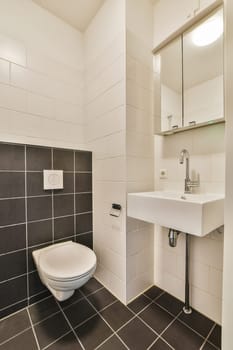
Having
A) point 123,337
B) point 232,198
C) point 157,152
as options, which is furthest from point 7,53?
point 123,337

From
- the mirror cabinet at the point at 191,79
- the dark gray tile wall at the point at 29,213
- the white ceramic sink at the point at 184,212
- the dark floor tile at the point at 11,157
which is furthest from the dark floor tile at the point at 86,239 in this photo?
the mirror cabinet at the point at 191,79

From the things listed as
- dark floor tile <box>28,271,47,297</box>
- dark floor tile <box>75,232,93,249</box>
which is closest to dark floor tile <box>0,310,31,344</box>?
dark floor tile <box>28,271,47,297</box>

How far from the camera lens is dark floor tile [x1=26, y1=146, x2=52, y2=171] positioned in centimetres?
134

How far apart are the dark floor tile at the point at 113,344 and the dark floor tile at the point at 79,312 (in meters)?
0.24

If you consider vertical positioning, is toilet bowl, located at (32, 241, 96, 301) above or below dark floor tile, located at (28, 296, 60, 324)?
above

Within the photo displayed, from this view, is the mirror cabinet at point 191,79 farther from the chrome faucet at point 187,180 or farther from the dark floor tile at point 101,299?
the dark floor tile at point 101,299

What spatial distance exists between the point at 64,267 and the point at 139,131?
3.89 feet

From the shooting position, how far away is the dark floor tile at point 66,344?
0.99 m

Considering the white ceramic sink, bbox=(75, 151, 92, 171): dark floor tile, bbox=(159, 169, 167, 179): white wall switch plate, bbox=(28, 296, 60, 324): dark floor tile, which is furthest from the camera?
bbox=(75, 151, 92, 171): dark floor tile

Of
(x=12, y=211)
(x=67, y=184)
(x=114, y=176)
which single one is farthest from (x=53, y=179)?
(x=114, y=176)

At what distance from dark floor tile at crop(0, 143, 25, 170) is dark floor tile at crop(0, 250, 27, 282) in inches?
25.9

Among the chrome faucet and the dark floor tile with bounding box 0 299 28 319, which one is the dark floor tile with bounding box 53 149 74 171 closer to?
the chrome faucet

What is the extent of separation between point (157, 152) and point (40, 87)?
4.07 ft

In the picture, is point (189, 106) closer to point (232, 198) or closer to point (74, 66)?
point (232, 198)
